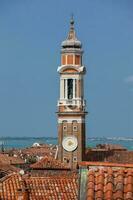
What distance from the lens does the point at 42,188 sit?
20.7m

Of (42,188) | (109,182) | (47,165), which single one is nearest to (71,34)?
(47,165)

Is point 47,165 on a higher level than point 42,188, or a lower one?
higher

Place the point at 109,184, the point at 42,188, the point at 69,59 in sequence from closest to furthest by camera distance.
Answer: the point at 109,184
the point at 42,188
the point at 69,59

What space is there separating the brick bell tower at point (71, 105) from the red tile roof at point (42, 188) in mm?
24941

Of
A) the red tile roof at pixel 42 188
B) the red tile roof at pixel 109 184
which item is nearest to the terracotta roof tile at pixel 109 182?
the red tile roof at pixel 109 184

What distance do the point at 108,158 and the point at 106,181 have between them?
125 feet

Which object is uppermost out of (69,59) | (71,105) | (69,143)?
(69,59)

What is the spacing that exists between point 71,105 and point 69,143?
242cm

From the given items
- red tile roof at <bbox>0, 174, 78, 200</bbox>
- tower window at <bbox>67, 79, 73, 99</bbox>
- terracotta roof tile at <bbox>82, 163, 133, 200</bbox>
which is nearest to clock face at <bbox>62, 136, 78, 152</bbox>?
tower window at <bbox>67, 79, 73, 99</bbox>

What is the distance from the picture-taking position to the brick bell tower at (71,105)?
46938 millimetres

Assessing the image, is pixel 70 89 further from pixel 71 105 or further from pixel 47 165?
pixel 47 165

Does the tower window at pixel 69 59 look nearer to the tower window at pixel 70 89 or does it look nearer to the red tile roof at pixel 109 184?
the tower window at pixel 70 89

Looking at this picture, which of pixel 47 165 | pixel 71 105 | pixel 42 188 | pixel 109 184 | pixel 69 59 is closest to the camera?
pixel 109 184

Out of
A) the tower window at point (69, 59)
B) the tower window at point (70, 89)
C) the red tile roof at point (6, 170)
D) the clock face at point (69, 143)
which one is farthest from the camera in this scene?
the tower window at point (70, 89)
